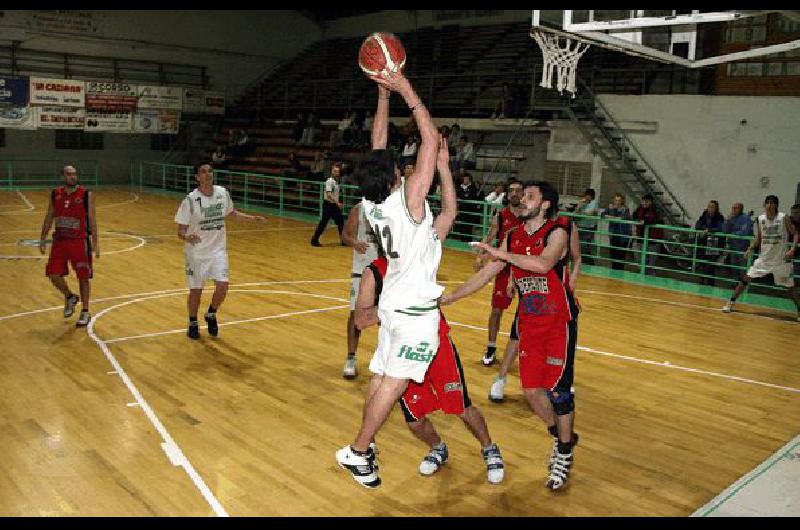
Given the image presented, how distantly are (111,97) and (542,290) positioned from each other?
939 inches

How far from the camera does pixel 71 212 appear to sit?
326 inches

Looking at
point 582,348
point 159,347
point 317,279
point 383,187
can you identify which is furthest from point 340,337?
point 383,187

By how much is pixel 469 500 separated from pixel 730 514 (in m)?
1.47

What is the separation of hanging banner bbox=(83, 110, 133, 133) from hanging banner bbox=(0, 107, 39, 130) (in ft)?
5.16

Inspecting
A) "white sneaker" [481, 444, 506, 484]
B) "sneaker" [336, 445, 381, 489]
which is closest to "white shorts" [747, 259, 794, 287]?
"white sneaker" [481, 444, 506, 484]

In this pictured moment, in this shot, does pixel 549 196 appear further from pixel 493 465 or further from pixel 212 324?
pixel 212 324

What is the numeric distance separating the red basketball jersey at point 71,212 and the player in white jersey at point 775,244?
27.2ft

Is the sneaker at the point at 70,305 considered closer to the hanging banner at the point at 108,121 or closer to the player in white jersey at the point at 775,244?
the player in white jersey at the point at 775,244

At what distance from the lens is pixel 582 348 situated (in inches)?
324

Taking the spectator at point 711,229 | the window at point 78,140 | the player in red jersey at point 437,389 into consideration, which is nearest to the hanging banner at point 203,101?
the window at point 78,140

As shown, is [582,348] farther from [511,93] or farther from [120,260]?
[511,93]

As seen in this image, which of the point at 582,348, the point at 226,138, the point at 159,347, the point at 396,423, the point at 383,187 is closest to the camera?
the point at 383,187

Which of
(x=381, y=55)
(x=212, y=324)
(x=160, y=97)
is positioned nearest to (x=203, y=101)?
(x=160, y=97)

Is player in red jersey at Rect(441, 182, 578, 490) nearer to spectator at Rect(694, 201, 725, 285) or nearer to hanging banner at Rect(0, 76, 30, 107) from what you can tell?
spectator at Rect(694, 201, 725, 285)
